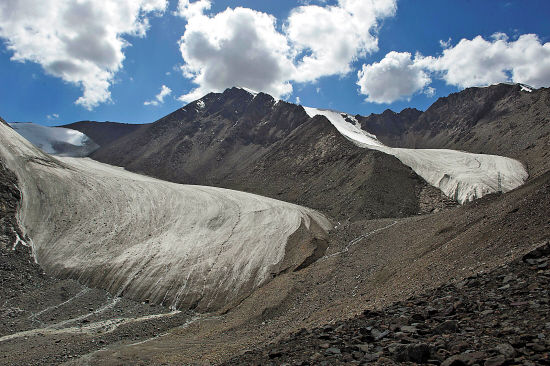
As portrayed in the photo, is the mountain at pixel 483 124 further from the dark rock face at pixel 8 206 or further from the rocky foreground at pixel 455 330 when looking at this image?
the dark rock face at pixel 8 206

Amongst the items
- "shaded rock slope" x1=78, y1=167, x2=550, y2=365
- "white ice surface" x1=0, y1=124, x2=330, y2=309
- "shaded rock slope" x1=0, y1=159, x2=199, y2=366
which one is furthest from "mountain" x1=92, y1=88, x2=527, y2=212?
"shaded rock slope" x1=0, y1=159, x2=199, y2=366

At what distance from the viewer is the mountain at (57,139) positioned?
114412 mm

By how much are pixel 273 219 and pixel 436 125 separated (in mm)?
109764

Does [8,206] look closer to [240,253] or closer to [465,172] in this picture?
[240,253]

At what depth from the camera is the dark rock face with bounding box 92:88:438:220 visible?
50.6 meters

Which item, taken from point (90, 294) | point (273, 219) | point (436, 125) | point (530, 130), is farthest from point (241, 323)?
point (436, 125)

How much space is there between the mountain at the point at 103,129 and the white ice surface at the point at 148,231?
8238 centimetres

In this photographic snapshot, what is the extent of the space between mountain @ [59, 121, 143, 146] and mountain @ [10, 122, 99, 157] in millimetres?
2315

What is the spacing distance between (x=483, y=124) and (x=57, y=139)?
5053 inches

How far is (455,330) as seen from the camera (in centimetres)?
802

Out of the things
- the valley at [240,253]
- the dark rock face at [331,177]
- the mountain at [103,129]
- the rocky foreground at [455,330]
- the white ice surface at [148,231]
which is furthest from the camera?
the mountain at [103,129]

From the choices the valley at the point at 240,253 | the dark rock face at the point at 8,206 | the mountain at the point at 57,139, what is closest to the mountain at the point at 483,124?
the valley at the point at 240,253

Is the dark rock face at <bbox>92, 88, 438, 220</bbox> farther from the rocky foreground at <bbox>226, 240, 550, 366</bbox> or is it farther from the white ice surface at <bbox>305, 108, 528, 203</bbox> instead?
the rocky foreground at <bbox>226, 240, 550, 366</bbox>

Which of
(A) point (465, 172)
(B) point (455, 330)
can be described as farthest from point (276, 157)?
(B) point (455, 330)
